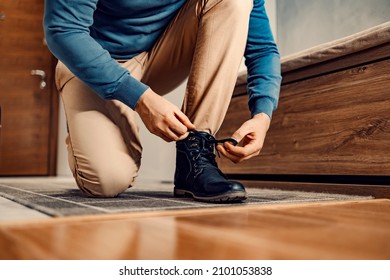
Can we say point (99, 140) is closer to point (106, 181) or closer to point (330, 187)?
point (106, 181)

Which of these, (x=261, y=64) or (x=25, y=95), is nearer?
(x=261, y=64)

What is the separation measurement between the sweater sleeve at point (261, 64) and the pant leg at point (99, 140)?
326 millimetres

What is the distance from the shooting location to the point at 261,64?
Answer: 3.75 ft

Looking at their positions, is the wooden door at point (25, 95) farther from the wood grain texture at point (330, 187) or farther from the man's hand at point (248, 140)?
the man's hand at point (248, 140)

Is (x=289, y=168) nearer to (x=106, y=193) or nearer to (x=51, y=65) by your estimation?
(x=106, y=193)

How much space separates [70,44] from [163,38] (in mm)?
339

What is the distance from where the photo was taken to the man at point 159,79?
894 millimetres

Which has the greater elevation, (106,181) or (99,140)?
(99,140)

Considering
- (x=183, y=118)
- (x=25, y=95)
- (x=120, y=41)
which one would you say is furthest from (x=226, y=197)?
(x=25, y=95)

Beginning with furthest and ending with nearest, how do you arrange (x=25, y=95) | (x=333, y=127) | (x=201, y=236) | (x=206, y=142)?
(x=25, y=95)
(x=333, y=127)
(x=206, y=142)
(x=201, y=236)

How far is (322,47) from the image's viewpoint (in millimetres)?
1443

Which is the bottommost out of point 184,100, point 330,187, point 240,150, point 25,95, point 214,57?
point 330,187

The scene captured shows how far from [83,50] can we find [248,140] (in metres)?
0.43
